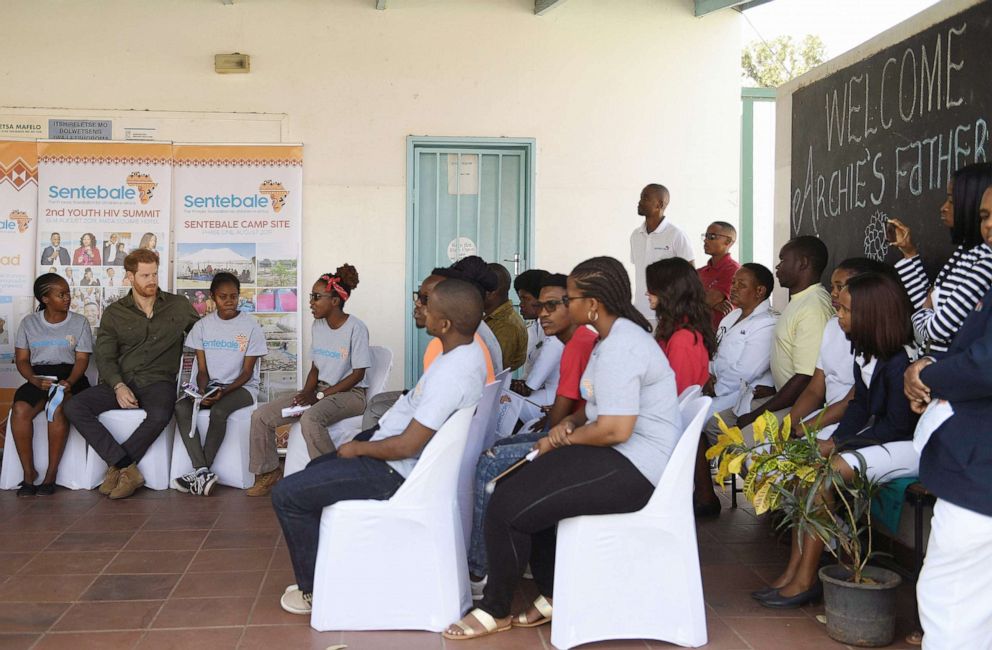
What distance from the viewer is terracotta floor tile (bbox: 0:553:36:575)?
4.11m

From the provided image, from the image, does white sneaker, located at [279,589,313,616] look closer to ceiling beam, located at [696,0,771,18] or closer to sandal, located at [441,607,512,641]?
sandal, located at [441,607,512,641]

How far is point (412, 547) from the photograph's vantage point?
3371 millimetres

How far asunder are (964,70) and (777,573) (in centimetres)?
219

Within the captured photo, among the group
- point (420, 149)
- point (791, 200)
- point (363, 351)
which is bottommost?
point (363, 351)

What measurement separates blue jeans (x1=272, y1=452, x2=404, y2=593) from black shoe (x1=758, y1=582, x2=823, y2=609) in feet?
4.67

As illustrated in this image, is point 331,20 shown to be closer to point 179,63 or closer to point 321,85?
point 321,85

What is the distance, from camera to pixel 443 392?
3.34 meters

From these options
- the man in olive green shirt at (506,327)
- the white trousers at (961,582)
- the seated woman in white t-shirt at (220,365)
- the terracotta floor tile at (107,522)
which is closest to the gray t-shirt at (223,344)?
the seated woman in white t-shirt at (220,365)

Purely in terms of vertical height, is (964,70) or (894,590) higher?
(964,70)

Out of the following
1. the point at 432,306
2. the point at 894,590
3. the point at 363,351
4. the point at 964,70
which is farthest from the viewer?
the point at 363,351

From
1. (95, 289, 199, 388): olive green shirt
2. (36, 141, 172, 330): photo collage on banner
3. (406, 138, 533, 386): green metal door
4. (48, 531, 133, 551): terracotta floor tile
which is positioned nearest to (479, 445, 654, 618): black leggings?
(48, 531, 133, 551): terracotta floor tile

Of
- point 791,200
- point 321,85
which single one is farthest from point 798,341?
point 321,85

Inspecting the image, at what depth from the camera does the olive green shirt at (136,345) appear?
5.83 m

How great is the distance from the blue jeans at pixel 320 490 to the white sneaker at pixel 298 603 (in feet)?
0.58
